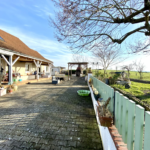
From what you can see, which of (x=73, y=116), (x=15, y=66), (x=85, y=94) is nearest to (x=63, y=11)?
(x=73, y=116)

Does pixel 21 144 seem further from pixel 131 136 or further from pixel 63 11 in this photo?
pixel 63 11

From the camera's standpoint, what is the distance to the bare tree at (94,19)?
10.6 feet

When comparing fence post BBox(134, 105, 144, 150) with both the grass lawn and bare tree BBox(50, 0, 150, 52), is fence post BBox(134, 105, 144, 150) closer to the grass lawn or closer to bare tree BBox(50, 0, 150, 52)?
bare tree BBox(50, 0, 150, 52)

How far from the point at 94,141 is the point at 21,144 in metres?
1.61

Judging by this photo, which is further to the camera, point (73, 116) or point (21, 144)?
point (73, 116)

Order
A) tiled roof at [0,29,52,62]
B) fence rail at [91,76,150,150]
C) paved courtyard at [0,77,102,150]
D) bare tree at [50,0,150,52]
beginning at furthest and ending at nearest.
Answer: tiled roof at [0,29,52,62] → bare tree at [50,0,150,52] → paved courtyard at [0,77,102,150] → fence rail at [91,76,150,150]

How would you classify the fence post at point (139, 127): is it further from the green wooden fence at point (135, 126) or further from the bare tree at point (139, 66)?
the bare tree at point (139, 66)

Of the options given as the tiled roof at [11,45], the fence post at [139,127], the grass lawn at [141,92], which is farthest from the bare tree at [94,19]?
the tiled roof at [11,45]

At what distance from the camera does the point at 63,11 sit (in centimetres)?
333

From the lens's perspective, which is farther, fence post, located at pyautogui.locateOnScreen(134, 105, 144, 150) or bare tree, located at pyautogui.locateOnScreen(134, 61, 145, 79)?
bare tree, located at pyautogui.locateOnScreen(134, 61, 145, 79)

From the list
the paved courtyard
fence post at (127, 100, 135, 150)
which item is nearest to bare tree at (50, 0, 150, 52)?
the paved courtyard

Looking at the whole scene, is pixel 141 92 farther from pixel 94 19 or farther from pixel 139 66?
pixel 139 66

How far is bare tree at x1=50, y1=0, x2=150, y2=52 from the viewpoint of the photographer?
127 inches

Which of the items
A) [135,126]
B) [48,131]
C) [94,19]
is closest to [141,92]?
[94,19]
